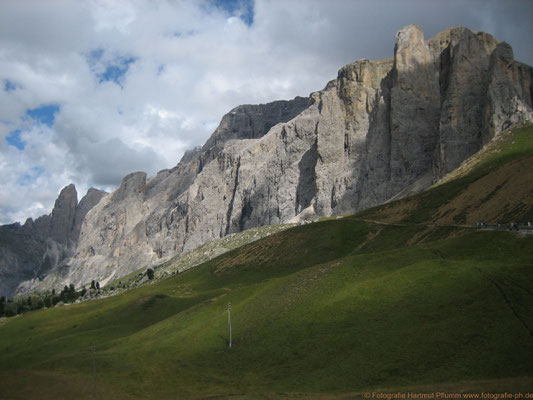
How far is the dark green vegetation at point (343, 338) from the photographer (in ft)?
139

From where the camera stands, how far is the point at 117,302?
126 metres

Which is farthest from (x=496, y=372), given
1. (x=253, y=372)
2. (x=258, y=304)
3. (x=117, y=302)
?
(x=117, y=302)

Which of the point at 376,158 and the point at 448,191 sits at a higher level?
the point at 376,158

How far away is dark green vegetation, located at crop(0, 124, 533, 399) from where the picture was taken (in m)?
42.4

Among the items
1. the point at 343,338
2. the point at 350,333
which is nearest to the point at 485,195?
the point at 350,333

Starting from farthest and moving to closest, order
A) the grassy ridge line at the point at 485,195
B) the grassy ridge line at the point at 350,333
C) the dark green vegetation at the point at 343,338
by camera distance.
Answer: the grassy ridge line at the point at 485,195
the grassy ridge line at the point at 350,333
the dark green vegetation at the point at 343,338

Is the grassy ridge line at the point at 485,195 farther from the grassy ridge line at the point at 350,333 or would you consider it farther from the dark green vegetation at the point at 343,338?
the grassy ridge line at the point at 350,333

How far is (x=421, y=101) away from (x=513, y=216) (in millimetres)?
107041

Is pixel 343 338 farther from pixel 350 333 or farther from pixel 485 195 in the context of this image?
pixel 485 195

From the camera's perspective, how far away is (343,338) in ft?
172

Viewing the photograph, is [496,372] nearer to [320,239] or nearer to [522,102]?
[320,239]

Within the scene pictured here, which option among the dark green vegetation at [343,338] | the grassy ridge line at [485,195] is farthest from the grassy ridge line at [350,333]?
the grassy ridge line at [485,195]

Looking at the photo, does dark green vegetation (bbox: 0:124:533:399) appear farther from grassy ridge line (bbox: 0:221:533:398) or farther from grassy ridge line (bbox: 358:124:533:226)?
grassy ridge line (bbox: 358:124:533:226)

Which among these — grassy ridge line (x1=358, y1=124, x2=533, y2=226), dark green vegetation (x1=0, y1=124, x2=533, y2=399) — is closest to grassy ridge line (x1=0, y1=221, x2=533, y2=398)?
dark green vegetation (x1=0, y1=124, x2=533, y2=399)
